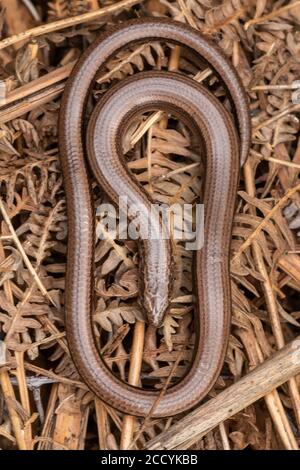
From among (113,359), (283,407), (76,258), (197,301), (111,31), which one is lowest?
(283,407)

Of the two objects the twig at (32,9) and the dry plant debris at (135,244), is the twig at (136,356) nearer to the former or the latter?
the dry plant debris at (135,244)

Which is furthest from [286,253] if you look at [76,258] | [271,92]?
[76,258]

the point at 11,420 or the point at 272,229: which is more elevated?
the point at 272,229

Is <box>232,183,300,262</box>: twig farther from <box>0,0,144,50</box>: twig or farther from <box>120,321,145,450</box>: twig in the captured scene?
<box>0,0,144,50</box>: twig

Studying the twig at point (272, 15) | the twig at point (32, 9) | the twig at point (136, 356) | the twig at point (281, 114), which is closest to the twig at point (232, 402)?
the twig at point (136, 356)

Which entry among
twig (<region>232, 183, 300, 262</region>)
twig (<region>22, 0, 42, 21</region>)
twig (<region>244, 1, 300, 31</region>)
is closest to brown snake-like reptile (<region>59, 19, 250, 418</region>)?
twig (<region>232, 183, 300, 262</region>)

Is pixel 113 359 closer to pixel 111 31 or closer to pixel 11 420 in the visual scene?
pixel 11 420

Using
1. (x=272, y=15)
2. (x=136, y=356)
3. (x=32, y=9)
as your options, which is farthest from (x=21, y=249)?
(x=272, y=15)

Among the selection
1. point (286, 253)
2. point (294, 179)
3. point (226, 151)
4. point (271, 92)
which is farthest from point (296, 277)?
point (271, 92)
